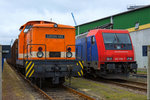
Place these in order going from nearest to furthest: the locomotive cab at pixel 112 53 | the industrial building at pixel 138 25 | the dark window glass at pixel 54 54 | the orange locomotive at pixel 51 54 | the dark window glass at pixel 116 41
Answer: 1. the orange locomotive at pixel 51 54
2. the dark window glass at pixel 54 54
3. the locomotive cab at pixel 112 53
4. the dark window glass at pixel 116 41
5. the industrial building at pixel 138 25

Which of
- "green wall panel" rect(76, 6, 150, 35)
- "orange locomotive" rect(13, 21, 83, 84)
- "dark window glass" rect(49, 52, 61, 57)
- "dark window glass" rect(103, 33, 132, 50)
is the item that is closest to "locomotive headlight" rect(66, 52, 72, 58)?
"orange locomotive" rect(13, 21, 83, 84)

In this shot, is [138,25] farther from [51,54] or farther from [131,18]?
[51,54]

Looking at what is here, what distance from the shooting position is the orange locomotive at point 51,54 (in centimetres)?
808

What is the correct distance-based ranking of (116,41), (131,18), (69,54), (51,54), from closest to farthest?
(51,54) → (69,54) → (116,41) → (131,18)

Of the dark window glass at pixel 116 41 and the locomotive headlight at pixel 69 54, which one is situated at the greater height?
the dark window glass at pixel 116 41

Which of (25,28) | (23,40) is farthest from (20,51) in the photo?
(25,28)

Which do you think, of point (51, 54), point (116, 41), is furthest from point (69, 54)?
point (116, 41)

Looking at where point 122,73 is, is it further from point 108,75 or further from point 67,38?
point 67,38

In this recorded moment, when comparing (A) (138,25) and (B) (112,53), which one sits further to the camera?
(A) (138,25)

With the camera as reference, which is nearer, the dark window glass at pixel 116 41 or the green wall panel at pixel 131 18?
the dark window glass at pixel 116 41

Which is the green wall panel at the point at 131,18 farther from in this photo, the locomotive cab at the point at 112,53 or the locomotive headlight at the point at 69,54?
the locomotive headlight at the point at 69,54

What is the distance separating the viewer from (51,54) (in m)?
8.98

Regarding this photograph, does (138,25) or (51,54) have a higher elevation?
(138,25)

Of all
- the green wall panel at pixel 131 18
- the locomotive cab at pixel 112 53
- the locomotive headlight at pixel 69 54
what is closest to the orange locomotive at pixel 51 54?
the locomotive headlight at pixel 69 54
